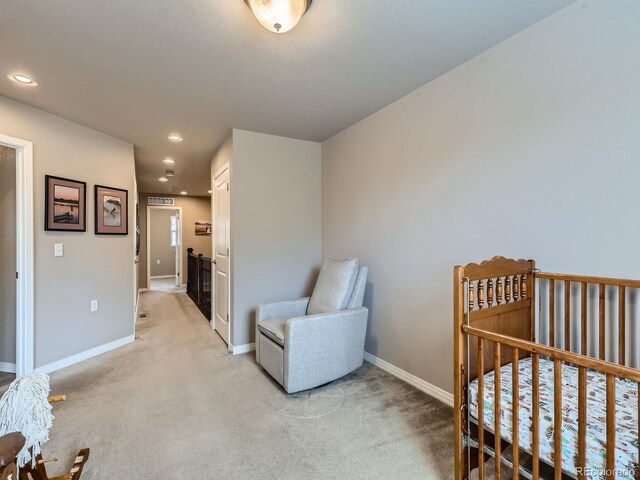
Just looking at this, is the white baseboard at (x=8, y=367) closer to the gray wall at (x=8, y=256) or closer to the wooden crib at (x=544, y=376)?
the gray wall at (x=8, y=256)

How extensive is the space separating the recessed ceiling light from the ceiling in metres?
0.05

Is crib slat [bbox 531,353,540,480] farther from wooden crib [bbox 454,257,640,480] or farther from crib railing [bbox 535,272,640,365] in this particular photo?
crib railing [bbox 535,272,640,365]

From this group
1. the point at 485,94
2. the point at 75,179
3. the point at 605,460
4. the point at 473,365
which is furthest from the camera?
the point at 75,179

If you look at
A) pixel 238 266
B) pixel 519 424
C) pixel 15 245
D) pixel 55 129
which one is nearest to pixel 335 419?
pixel 519 424

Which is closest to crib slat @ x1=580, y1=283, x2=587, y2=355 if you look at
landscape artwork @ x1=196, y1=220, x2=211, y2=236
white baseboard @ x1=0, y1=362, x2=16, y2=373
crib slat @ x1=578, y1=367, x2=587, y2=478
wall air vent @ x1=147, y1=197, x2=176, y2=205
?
crib slat @ x1=578, y1=367, x2=587, y2=478

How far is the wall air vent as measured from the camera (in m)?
7.36

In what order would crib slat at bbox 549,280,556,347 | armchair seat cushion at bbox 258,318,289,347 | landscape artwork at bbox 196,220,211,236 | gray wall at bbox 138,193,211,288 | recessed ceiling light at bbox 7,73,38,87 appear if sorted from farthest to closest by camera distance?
1. landscape artwork at bbox 196,220,211,236
2. gray wall at bbox 138,193,211,288
3. armchair seat cushion at bbox 258,318,289,347
4. recessed ceiling light at bbox 7,73,38,87
5. crib slat at bbox 549,280,556,347

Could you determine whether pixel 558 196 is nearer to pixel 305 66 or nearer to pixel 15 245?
pixel 305 66

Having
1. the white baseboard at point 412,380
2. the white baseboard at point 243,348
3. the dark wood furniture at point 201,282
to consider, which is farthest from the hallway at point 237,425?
the dark wood furniture at point 201,282

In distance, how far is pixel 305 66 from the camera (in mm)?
2021

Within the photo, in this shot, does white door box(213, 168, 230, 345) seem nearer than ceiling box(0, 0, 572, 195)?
No

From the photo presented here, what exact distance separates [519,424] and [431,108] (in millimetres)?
2028

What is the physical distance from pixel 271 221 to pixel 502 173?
2.27m

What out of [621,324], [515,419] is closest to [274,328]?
[515,419]
